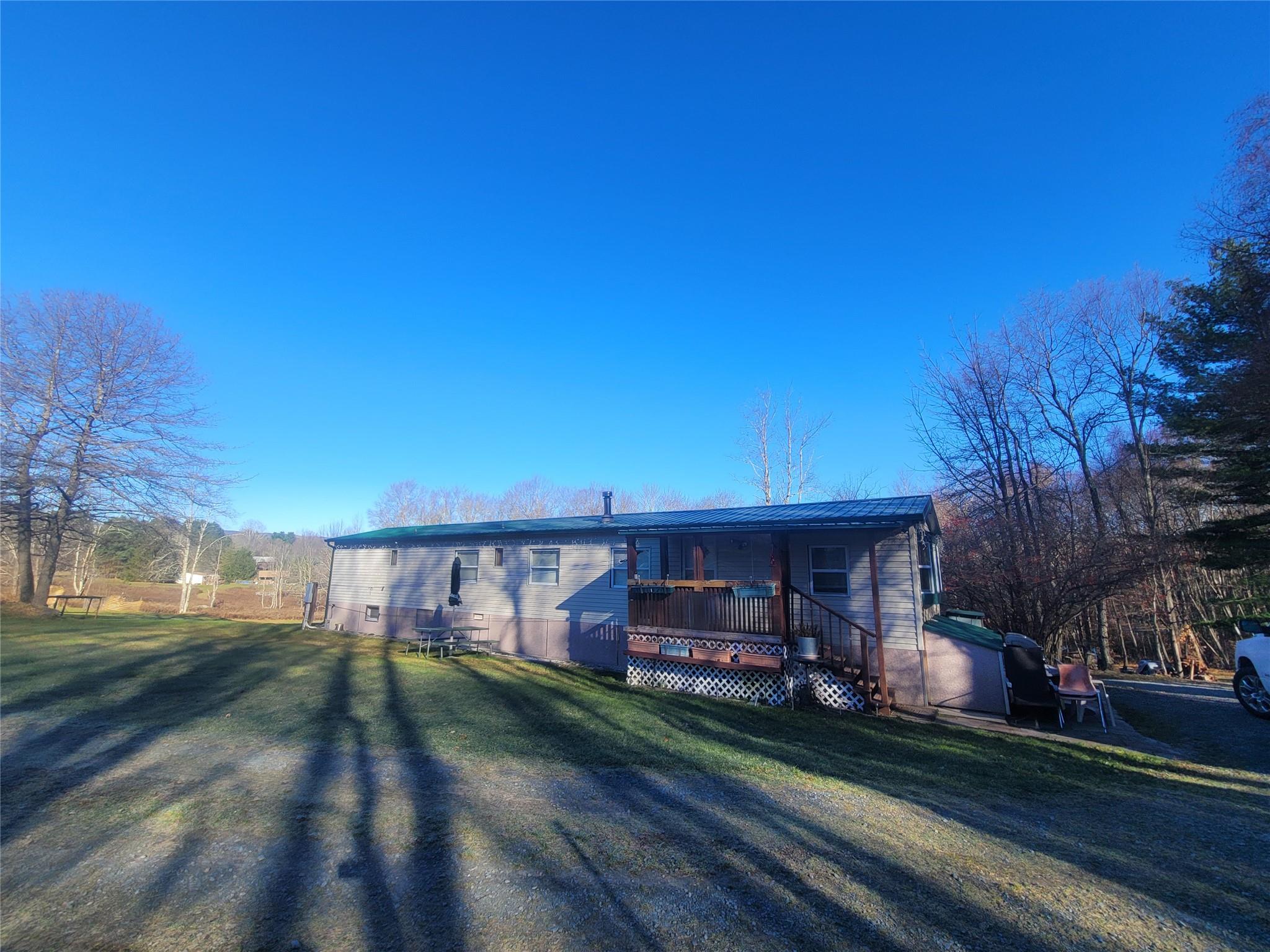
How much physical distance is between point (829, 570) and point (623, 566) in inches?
193

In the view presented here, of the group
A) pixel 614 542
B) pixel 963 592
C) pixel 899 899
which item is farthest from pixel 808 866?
pixel 963 592

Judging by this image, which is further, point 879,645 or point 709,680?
point 709,680

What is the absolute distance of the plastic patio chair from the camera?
30.0 feet

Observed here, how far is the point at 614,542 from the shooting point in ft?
44.5

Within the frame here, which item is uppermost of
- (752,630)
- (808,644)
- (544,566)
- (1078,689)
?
(544,566)

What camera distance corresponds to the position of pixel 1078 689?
930 cm

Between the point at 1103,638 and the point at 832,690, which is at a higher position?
the point at 1103,638

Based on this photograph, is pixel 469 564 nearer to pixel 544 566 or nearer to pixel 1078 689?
pixel 544 566

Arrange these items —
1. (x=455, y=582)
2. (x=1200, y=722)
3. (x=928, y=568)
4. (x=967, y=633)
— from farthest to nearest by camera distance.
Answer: (x=455, y=582) → (x=928, y=568) → (x=967, y=633) → (x=1200, y=722)

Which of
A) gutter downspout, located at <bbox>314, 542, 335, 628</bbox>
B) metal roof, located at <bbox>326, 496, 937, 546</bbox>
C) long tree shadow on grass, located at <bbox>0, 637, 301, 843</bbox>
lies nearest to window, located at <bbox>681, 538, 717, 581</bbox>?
metal roof, located at <bbox>326, 496, 937, 546</bbox>

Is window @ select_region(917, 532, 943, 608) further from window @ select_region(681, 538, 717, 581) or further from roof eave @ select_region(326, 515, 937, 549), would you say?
window @ select_region(681, 538, 717, 581)

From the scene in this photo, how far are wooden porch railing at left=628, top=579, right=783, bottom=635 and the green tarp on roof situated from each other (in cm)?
290

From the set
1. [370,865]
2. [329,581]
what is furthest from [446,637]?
[370,865]

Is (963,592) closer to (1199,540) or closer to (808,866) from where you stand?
(1199,540)
